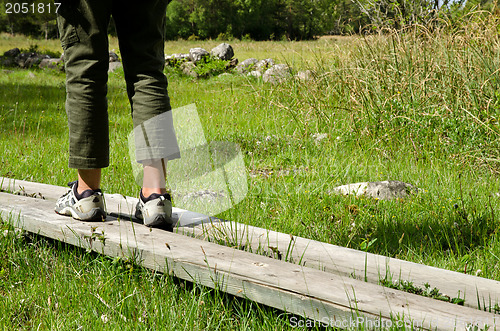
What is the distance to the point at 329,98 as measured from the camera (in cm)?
496

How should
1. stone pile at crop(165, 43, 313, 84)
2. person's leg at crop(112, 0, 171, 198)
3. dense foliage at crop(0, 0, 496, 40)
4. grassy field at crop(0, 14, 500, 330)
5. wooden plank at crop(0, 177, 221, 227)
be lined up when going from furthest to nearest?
dense foliage at crop(0, 0, 496, 40), stone pile at crop(165, 43, 313, 84), wooden plank at crop(0, 177, 221, 227), person's leg at crop(112, 0, 171, 198), grassy field at crop(0, 14, 500, 330)

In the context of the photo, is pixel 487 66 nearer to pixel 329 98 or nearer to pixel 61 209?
pixel 329 98

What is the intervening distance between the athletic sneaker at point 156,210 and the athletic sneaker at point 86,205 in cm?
21

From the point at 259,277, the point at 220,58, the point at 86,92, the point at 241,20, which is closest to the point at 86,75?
the point at 86,92

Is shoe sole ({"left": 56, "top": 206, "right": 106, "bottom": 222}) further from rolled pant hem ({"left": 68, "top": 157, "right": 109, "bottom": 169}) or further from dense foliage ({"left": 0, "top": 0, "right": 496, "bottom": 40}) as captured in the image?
dense foliage ({"left": 0, "top": 0, "right": 496, "bottom": 40})

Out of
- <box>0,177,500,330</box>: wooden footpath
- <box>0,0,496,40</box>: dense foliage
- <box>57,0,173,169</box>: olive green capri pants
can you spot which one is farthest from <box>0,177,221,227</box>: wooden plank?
<box>0,0,496,40</box>: dense foliage

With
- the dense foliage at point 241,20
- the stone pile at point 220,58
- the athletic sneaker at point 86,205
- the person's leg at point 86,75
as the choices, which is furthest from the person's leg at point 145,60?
the dense foliage at point 241,20

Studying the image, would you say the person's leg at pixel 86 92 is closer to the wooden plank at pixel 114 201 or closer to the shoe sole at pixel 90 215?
the shoe sole at pixel 90 215

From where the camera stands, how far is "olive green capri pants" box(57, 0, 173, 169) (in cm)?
193

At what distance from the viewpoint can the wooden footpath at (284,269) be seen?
1.34 m

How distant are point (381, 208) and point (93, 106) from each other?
61.9 inches

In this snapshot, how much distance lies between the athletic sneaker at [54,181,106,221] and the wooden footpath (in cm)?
4

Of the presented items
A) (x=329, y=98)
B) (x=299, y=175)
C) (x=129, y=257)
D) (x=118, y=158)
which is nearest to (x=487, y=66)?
(x=329, y=98)

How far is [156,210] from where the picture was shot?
2.00 m
